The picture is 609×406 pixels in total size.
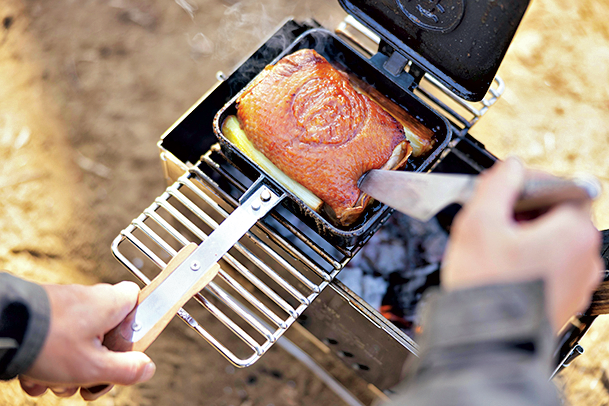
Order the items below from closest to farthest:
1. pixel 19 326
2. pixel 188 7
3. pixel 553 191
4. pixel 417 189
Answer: pixel 553 191, pixel 19 326, pixel 417 189, pixel 188 7

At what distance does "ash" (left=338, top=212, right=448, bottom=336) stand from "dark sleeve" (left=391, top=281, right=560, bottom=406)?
144 cm

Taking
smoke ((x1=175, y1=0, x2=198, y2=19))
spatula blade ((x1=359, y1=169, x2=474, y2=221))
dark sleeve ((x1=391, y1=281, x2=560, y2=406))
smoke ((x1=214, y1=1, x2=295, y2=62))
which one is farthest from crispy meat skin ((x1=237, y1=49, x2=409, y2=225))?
smoke ((x1=175, y1=0, x2=198, y2=19))

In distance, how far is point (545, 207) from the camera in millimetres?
1141

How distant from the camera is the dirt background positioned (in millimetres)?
2750

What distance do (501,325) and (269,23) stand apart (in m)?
3.10

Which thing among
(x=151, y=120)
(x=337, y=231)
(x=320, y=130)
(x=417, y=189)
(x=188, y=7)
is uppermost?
(x=417, y=189)

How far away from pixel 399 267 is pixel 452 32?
1259mm

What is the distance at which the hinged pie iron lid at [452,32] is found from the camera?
1.63m

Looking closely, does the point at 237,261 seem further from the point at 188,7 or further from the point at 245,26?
the point at 188,7

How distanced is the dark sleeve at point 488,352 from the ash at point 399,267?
1.44m

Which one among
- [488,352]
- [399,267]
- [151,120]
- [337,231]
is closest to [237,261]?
[337,231]

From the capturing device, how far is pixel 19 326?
133 centimetres

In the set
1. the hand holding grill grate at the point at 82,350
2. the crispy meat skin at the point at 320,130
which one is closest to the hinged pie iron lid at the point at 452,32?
the crispy meat skin at the point at 320,130

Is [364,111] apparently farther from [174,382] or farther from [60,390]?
[174,382]
